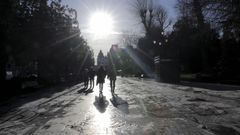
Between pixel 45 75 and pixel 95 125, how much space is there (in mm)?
40655

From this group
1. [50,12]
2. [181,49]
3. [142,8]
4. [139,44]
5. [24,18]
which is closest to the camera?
[24,18]

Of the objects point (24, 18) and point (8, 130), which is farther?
point (24, 18)

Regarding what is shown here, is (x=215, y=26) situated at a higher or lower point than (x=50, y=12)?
lower

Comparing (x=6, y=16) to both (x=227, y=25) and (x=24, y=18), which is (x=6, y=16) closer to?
(x=24, y=18)

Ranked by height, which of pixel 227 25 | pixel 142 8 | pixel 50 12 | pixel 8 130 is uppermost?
pixel 142 8

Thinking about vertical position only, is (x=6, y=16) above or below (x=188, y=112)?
above

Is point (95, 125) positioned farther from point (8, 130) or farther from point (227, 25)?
point (227, 25)

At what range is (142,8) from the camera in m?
84.1

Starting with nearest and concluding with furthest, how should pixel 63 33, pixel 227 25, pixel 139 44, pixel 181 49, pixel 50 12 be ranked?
1. pixel 227 25
2. pixel 50 12
3. pixel 63 33
4. pixel 181 49
5. pixel 139 44

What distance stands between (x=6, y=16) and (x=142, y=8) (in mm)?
55918

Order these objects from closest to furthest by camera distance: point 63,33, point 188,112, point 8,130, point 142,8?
point 8,130 → point 188,112 → point 63,33 → point 142,8

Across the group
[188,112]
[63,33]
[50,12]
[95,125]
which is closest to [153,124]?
[95,125]

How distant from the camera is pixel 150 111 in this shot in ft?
47.6

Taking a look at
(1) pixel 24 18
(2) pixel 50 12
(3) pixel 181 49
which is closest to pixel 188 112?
(1) pixel 24 18
